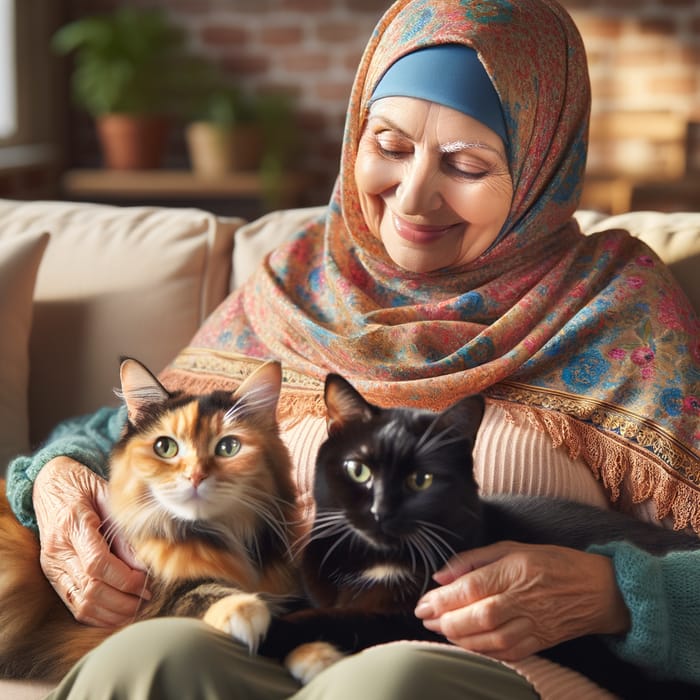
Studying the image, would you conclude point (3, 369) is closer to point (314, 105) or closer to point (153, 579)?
point (153, 579)

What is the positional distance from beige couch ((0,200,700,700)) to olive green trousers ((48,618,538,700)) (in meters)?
0.89

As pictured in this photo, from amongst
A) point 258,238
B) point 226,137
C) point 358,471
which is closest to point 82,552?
point 358,471

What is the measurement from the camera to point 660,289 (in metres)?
1.39

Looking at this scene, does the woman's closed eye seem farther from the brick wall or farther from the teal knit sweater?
the brick wall

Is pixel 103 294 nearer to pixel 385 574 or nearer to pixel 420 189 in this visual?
pixel 420 189

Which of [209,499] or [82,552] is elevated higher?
[209,499]

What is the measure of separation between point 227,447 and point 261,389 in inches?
2.6

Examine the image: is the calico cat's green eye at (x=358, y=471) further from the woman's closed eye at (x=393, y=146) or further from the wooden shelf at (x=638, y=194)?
the wooden shelf at (x=638, y=194)

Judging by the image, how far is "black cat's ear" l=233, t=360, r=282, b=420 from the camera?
920 millimetres

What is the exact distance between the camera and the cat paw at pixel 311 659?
2.84 feet

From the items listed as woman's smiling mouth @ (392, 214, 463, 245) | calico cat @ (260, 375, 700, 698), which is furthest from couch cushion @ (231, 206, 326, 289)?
calico cat @ (260, 375, 700, 698)

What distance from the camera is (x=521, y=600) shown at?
98 centimetres

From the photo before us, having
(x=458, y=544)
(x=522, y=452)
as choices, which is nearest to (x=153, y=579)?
(x=458, y=544)

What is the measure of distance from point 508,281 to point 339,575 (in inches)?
24.5
